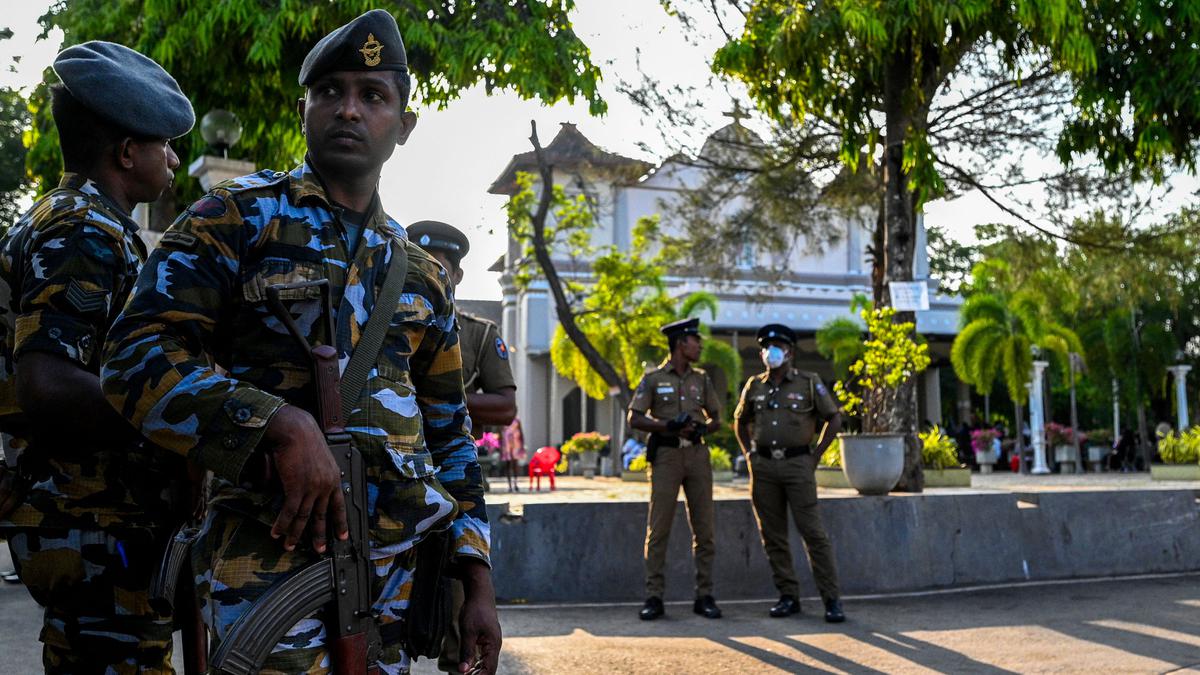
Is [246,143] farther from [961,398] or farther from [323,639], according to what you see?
[961,398]

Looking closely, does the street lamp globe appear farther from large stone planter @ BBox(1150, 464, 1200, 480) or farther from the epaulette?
large stone planter @ BBox(1150, 464, 1200, 480)

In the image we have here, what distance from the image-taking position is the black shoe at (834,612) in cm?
702

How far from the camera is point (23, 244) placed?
2.43 m

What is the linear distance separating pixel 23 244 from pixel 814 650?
4.76m

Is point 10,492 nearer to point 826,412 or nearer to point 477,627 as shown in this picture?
point 477,627

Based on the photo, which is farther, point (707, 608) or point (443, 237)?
point (707, 608)

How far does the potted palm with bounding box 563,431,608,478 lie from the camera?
26266mm

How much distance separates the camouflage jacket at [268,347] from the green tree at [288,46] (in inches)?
317

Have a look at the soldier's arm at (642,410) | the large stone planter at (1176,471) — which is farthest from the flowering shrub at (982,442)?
the soldier's arm at (642,410)

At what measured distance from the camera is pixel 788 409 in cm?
766

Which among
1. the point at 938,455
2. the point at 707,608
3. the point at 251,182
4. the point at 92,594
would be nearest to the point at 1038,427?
the point at 938,455

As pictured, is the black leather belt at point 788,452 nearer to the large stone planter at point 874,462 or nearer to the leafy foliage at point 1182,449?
the large stone planter at point 874,462

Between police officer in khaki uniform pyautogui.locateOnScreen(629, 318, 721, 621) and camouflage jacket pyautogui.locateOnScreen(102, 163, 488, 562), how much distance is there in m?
5.29

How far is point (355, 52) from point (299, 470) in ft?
2.70
